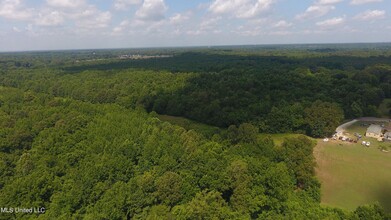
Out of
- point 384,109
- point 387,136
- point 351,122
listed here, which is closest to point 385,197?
point 387,136

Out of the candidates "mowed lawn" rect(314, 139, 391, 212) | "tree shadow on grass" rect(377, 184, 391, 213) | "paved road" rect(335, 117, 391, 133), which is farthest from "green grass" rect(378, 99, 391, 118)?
"tree shadow on grass" rect(377, 184, 391, 213)

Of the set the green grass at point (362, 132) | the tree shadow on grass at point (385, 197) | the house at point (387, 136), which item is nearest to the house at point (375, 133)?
the house at point (387, 136)

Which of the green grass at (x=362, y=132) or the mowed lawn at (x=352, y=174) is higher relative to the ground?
the green grass at (x=362, y=132)

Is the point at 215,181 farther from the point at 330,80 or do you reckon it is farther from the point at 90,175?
the point at 330,80

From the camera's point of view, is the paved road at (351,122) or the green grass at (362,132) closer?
the green grass at (362,132)

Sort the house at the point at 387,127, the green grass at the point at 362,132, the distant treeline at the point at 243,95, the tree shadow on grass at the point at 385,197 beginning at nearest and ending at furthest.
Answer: the tree shadow on grass at the point at 385,197, the green grass at the point at 362,132, the house at the point at 387,127, the distant treeline at the point at 243,95

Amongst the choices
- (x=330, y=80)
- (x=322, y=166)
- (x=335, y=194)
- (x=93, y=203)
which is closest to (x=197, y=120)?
(x=322, y=166)

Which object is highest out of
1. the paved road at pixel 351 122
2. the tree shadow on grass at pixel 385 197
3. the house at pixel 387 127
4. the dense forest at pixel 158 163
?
the dense forest at pixel 158 163

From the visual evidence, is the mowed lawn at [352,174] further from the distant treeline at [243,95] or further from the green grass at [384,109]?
the green grass at [384,109]

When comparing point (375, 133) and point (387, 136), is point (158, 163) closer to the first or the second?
point (375, 133)
